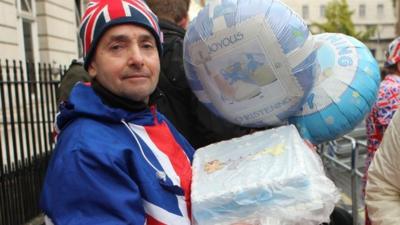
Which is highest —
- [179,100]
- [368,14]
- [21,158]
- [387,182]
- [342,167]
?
[368,14]

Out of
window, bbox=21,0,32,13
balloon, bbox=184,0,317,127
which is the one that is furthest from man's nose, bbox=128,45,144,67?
window, bbox=21,0,32,13

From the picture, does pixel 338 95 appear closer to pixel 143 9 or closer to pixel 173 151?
pixel 173 151

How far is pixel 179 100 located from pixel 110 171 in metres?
1.05

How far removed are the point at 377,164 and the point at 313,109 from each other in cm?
39

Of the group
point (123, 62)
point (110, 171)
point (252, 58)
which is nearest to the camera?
point (110, 171)

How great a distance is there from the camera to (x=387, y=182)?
1.85 m

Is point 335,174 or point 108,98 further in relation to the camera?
point 335,174

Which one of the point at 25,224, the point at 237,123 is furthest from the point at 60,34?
the point at 237,123

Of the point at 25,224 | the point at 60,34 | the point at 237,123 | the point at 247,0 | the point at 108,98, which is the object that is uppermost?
the point at 60,34

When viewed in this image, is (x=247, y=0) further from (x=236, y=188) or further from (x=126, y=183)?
(x=126, y=183)

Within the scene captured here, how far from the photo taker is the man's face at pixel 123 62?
148 cm

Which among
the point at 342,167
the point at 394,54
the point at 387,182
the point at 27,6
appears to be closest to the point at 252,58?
the point at 387,182

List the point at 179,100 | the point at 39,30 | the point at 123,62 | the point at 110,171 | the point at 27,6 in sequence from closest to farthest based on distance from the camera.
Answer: the point at 110,171 → the point at 123,62 → the point at 179,100 → the point at 27,6 → the point at 39,30

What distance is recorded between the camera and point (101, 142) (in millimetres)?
1307
